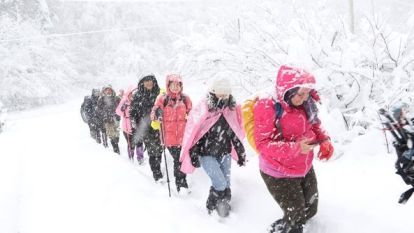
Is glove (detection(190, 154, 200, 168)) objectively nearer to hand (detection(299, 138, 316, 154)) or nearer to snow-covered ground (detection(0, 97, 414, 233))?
snow-covered ground (detection(0, 97, 414, 233))

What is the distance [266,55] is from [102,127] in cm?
759

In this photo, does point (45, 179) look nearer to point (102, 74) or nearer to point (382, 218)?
point (382, 218)

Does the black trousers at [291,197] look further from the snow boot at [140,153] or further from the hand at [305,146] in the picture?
the snow boot at [140,153]

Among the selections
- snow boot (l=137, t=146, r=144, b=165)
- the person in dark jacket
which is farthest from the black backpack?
the person in dark jacket

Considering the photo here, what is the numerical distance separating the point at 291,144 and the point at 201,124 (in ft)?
5.29

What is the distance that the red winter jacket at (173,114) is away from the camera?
624 cm

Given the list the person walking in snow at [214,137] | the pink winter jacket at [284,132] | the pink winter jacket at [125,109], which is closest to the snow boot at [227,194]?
the person walking in snow at [214,137]

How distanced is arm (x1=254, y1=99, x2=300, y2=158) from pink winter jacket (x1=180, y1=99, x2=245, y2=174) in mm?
1323

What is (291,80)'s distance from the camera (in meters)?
3.47

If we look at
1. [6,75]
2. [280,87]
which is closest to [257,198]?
[280,87]

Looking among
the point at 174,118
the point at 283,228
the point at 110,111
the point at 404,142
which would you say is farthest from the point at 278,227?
the point at 110,111

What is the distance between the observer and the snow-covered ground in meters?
4.01

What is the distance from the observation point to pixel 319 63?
6340mm

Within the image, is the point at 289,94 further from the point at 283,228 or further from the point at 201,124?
the point at 201,124
